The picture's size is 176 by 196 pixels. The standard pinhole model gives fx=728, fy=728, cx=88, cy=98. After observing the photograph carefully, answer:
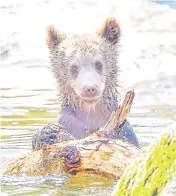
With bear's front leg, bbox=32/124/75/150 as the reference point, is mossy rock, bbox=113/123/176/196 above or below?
above

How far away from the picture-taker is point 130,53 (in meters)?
3.62

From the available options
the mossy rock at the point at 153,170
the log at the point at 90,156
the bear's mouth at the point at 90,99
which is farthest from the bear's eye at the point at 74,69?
the mossy rock at the point at 153,170

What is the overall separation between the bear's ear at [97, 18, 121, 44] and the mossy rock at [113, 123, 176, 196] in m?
1.89

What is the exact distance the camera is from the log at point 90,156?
2.70 m

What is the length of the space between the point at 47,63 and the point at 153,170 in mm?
2056

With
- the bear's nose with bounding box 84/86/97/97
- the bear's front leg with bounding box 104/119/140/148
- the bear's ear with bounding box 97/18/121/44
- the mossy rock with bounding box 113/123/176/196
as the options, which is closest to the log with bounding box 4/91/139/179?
the bear's front leg with bounding box 104/119/140/148

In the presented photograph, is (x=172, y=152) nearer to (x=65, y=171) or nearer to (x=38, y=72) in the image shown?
(x=65, y=171)

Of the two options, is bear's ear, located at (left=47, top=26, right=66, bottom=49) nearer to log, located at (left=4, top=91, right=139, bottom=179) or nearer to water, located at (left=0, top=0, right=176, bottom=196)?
water, located at (left=0, top=0, right=176, bottom=196)

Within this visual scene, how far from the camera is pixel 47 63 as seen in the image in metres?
3.36

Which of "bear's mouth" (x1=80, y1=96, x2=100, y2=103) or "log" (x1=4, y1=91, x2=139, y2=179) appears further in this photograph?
"bear's mouth" (x1=80, y1=96, x2=100, y2=103)

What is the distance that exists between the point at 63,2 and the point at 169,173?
8.45 ft

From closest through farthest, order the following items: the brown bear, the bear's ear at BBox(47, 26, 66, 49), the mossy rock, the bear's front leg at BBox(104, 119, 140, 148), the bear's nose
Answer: the mossy rock, the bear's front leg at BBox(104, 119, 140, 148), the bear's nose, the brown bear, the bear's ear at BBox(47, 26, 66, 49)

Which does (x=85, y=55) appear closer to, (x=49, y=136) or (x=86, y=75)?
(x=86, y=75)

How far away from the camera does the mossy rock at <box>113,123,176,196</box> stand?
132 centimetres
